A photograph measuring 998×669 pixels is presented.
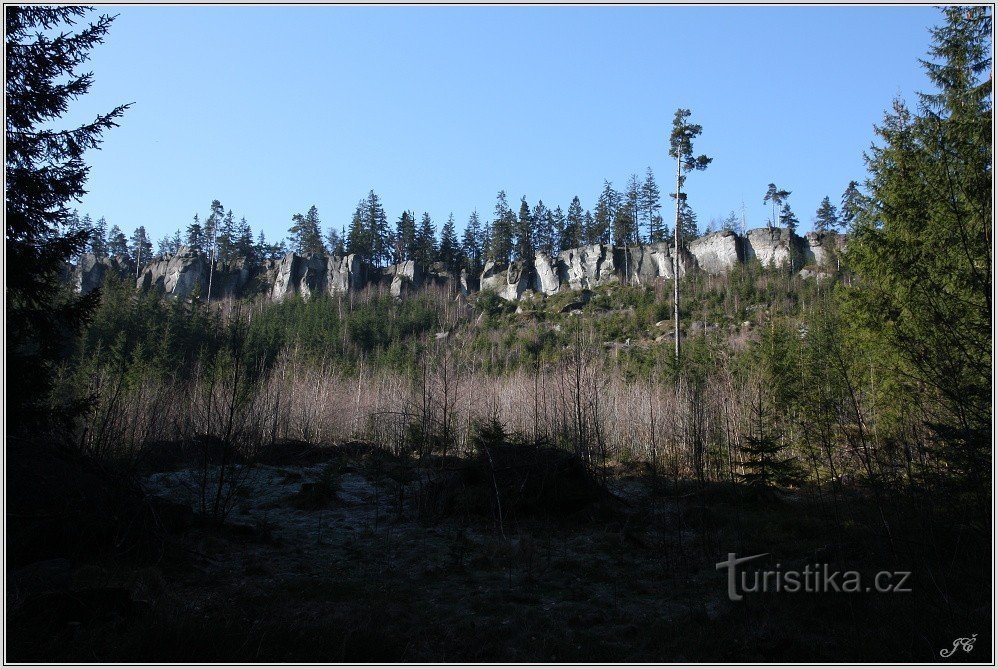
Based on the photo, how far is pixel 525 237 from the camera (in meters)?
70.7

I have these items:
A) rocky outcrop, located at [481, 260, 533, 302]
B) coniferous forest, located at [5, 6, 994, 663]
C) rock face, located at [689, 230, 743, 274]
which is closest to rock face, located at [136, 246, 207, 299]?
rocky outcrop, located at [481, 260, 533, 302]

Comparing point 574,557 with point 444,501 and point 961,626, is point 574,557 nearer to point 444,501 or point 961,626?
point 444,501

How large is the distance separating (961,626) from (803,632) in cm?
92

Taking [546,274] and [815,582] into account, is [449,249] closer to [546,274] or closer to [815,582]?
[546,274]

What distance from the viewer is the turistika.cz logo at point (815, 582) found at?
162 inches

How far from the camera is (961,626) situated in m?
3.18

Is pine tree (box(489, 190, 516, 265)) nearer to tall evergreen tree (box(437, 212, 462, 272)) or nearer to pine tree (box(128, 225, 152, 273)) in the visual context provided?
tall evergreen tree (box(437, 212, 462, 272))

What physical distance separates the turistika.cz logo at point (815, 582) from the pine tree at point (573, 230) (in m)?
66.3

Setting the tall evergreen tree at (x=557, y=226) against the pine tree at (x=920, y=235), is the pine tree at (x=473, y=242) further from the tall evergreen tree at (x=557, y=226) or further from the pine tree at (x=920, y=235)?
the pine tree at (x=920, y=235)

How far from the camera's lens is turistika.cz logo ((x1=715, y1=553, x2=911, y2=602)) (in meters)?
4.11

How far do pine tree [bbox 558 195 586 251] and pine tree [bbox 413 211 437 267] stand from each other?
17.1 meters

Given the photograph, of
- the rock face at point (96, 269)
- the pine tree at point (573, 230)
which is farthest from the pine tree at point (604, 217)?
the rock face at point (96, 269)

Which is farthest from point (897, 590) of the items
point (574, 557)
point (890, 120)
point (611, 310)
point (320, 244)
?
point (320, 244)

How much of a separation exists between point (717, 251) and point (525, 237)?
23.9 metres
